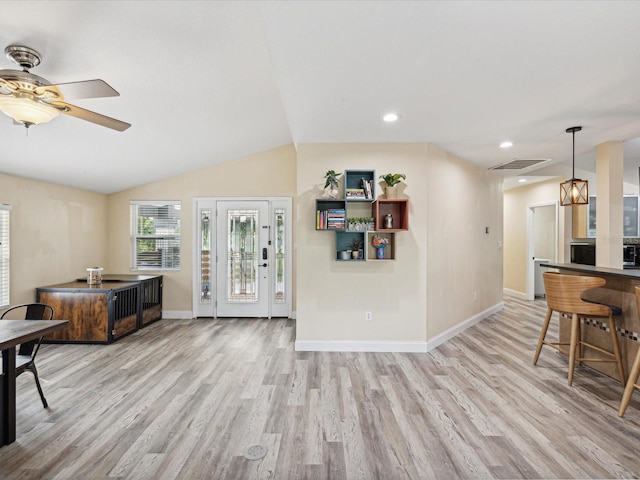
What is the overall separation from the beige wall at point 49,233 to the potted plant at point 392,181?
4.45 metres

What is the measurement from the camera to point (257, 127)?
4.23 meters

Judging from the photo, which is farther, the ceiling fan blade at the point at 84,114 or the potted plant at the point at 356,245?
the potted plant at the point at 356,245

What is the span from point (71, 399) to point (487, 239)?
5560 millimetres

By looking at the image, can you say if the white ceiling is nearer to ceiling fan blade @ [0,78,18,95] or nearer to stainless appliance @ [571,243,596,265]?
ceiling fan blade @ [0,78,18,95]

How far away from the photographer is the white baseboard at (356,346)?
12.5 feet

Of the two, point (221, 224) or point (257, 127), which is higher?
point (257, 127)

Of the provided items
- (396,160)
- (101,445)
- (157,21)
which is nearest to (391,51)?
(157,21)

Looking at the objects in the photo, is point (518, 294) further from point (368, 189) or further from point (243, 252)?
point (243, 252)

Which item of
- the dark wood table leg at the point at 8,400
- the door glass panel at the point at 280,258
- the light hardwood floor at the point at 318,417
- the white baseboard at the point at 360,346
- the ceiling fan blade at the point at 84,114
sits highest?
the ceiling fan blade at the point at 84,114

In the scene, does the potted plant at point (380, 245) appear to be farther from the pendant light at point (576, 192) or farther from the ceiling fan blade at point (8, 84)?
the ceiling fan blade at point (8, 84)

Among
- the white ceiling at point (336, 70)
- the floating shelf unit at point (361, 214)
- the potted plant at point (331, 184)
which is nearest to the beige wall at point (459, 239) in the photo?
the floating shelf unit at point (361, 214)

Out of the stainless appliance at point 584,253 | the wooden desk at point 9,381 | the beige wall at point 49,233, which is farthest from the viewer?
the stainless appliance at point 584,253

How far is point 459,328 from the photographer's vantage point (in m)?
4.50

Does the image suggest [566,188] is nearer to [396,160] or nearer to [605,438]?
[396,160]
